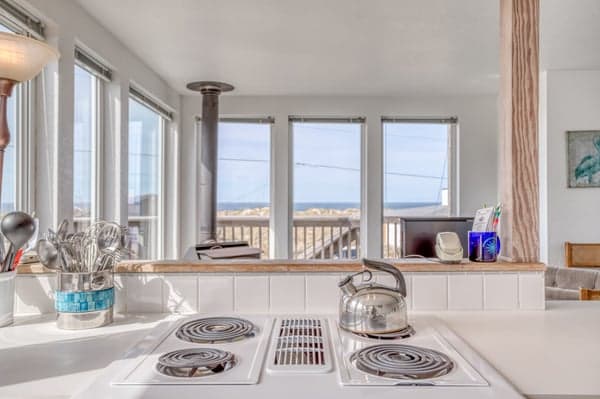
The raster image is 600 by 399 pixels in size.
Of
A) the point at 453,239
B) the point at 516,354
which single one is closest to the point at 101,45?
the point at 453,239

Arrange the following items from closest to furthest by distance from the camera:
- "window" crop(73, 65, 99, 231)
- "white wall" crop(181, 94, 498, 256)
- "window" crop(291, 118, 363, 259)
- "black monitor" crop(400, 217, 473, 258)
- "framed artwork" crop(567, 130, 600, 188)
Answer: "window" crop(73, 65, 99, 231) < "black monitor" crop(400, 217, 473, 258) < "framed artwork" crop(567, 130, 600, 188) < "white wall" crop(181, 94, 498, 256) < "window" crop(291, 118, 363, 259)

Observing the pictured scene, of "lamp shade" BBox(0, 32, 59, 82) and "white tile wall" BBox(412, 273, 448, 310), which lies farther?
"white tile wall" BBox(412, 273, 448, 310)

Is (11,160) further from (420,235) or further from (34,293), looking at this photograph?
(420,235)

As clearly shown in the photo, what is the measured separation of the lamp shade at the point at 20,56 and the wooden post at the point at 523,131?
136 centimetres

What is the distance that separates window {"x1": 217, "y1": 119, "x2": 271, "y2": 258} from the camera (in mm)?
5238

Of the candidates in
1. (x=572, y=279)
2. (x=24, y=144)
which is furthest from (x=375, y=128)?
(x=24, y=144)

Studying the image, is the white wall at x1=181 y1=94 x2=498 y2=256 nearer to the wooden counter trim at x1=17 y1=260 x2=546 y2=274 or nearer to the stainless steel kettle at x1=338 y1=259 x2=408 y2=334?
the wooden counter trim at x1=17 y1=260 x2=546 y2=274

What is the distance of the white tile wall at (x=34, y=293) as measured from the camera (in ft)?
4.30

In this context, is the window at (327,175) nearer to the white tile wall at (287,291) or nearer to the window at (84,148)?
the window at (84,148)

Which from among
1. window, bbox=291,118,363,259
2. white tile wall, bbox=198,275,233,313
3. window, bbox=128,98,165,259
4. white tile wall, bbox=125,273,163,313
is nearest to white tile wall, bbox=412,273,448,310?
white tile wall, bbox=198,275,233,313

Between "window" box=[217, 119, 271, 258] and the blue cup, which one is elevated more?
"window" box=[217, 119, 271, 258]

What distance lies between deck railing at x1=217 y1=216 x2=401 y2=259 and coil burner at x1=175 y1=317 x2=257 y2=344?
13.3 ft

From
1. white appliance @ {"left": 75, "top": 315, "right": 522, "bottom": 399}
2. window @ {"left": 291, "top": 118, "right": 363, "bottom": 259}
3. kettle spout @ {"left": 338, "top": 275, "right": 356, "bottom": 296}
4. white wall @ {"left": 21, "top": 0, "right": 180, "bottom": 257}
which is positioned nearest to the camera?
white appliance @ {"left": 75, "top": 315, "right": 522, "bottom": 399}

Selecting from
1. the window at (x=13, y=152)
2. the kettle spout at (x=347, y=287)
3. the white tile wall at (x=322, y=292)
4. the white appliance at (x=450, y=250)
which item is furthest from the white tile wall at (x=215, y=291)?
the window at (x=13, y=152)
